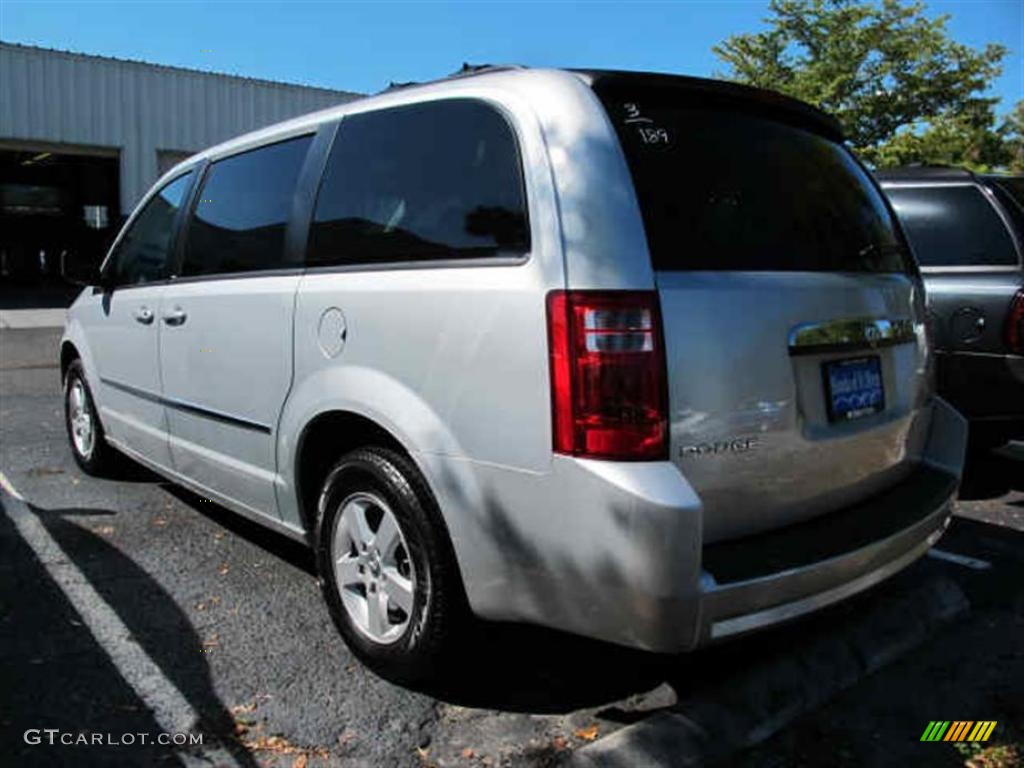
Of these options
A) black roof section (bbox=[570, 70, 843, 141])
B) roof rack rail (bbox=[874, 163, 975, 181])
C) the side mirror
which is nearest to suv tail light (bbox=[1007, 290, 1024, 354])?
roof rack rail (bbox=[874, 163, 975, 181])

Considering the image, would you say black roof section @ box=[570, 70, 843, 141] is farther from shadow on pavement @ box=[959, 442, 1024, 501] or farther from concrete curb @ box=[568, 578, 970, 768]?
shadow on pavement @ box=[959, 442, 1024, 501]

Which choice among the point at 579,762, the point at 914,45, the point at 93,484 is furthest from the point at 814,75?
the point at 579,762

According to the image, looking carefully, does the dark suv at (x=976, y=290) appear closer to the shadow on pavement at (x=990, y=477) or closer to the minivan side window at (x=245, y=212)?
the shadow on pavement at (x=990, y=477)

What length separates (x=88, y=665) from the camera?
3283 mm

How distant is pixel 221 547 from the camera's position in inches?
177

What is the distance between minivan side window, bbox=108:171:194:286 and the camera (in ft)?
15.2

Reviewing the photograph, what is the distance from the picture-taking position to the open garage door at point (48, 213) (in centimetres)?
2528

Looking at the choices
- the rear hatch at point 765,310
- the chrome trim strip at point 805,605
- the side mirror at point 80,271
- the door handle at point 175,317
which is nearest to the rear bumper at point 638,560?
the chrome trim strip at point 805,605

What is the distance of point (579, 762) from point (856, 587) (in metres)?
0.97

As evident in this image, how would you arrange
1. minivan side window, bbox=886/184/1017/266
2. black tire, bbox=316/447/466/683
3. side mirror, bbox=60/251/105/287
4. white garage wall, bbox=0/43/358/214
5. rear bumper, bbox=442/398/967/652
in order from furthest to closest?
white garage wall, bbox=0/43/358/214 < side mirror, bbox=60/251/105/287 < minivan side window, bbox=886/184/1017/266 < black tire, bbox=316/447/466/683 < rear bumper, bbox=442/398/967/652

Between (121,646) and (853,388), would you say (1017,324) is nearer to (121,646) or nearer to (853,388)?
(853,388)
